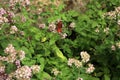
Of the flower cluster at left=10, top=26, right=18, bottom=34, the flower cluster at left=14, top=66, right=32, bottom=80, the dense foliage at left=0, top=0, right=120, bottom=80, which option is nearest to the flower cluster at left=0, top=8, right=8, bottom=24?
the dense foliage at left=0, top=0, right=120, bottom=80

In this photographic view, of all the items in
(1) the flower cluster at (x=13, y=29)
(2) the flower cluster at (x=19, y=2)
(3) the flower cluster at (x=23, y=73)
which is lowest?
(3) the flower cluster at (x=23, y=73)

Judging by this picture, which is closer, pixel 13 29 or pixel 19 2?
pixel 13 29

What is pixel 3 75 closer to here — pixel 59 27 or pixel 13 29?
pixel 13 29

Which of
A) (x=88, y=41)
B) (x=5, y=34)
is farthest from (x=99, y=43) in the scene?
(x=5, y=34)

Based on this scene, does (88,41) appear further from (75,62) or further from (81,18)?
(75,62)

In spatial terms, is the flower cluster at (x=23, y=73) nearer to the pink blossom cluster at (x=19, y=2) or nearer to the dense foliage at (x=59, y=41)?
the dense foliage at (x=59, y=41)

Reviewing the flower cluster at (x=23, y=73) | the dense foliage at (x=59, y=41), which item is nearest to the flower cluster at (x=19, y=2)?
the dense foliage at (x=59, y=41)

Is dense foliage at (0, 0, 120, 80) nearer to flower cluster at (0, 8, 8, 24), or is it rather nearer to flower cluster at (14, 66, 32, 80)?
flower cluster at (0, 8, 8, 24)

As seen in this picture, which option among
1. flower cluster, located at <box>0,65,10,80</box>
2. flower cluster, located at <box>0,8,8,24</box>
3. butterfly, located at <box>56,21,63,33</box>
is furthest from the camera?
butterfly, located at <box>56,21,63,33</box>

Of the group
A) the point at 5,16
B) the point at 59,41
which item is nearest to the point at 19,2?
the point at 5,16
